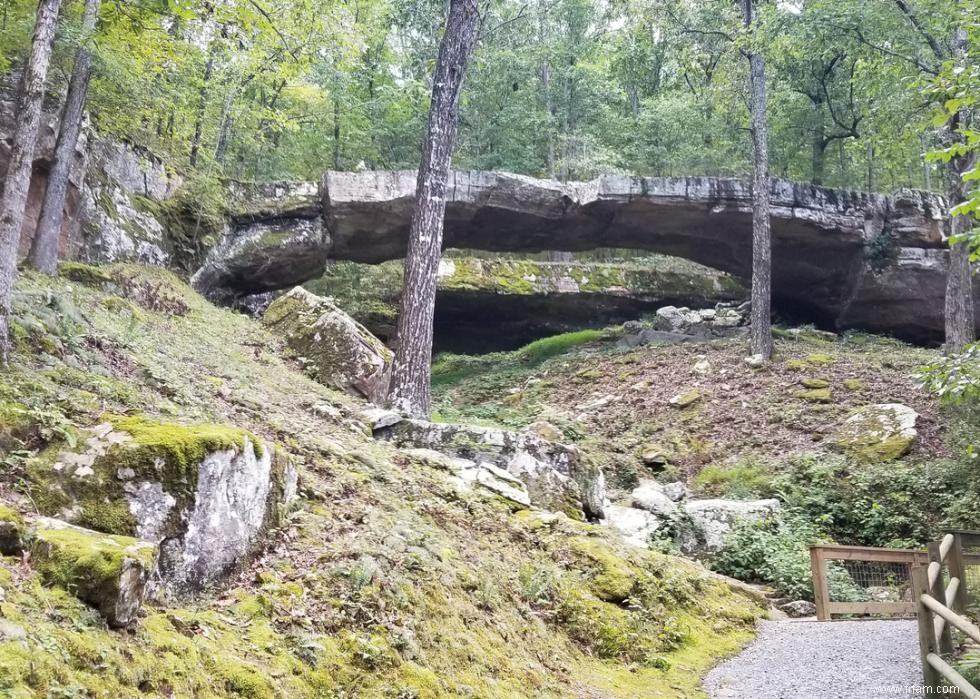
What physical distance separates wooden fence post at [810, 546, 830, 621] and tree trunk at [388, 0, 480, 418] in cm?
539

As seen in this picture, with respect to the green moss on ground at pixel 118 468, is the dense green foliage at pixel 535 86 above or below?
above

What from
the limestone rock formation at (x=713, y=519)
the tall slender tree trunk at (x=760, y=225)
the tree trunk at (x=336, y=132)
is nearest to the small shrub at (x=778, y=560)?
the limestone rock formation at (x=713, y=519)

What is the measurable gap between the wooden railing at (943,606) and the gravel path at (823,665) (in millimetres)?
847

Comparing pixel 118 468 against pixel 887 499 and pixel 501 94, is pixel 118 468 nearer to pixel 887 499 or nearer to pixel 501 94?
pixel 887 499

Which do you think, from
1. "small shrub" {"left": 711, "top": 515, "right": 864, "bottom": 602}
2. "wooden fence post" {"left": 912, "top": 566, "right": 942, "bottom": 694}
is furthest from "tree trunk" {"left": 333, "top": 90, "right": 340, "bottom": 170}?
"wooden fence post" {"left": 912, "top": 566, "right": 942, "bottom": 694}

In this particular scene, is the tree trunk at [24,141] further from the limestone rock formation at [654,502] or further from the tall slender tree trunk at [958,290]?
the tall slender tree trunk at [958,290]

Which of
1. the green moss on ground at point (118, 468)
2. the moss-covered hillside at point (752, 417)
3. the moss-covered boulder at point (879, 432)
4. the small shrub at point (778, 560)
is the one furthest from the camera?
the moss-covered boulder at point (879, 432)

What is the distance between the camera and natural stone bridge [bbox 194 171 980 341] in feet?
53.7

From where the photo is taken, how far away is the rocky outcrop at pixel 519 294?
768 inches

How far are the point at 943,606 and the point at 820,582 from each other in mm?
3993

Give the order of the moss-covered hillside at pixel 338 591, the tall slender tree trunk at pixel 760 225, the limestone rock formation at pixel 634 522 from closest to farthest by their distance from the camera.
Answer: the moss-covered hillside at pixel 338 591 < the limestone rock formation at pixel 634 522 < the tall slender tree trunk at pixel 760 225

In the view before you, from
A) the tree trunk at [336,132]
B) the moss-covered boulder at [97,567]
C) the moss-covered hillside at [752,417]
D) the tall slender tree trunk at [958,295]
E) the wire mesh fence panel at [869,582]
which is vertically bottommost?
the wire mesh fence panel at [869,582]

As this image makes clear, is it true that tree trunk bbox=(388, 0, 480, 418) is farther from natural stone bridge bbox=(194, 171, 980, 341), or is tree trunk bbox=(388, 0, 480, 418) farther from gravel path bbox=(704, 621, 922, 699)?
gravel path bbox=(704, 621, 922, 699)

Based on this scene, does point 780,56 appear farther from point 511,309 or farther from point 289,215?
point 289,215
